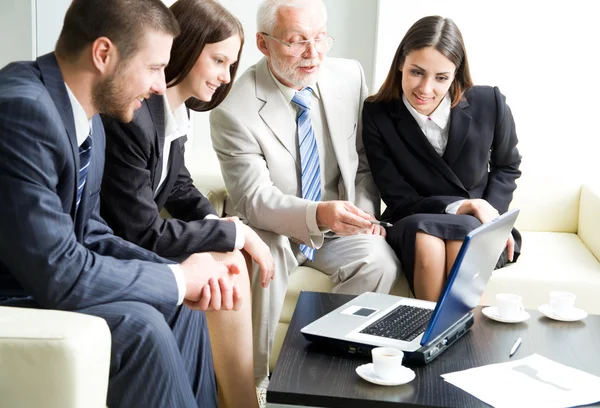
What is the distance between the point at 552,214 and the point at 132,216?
5.80 feet

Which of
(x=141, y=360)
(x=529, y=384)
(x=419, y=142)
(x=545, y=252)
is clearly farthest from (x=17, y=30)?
(x=529, y=384)

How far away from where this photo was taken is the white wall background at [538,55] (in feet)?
12.0

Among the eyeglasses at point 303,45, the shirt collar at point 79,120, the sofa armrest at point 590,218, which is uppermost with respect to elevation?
the eyeglasses at point 303,45

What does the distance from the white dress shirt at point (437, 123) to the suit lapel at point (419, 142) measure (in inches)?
0.8

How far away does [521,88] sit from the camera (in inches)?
147

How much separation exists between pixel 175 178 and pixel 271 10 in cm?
79

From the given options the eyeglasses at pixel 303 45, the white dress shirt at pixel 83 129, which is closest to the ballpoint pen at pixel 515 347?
the white dress shirt at pixel 83 129

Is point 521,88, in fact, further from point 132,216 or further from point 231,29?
point 132,216

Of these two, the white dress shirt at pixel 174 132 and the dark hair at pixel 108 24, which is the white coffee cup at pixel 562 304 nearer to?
the white dress shirt at pixel 174 132

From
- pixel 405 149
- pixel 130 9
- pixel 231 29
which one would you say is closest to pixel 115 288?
pixel 130 9

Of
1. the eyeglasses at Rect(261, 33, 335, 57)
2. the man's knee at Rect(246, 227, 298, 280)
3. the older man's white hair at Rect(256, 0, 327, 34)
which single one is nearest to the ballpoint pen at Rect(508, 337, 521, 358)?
the man's knee at Rect(246, 227, 298, 280)

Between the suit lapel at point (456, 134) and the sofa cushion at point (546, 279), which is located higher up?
the suit lapel at point (456, 134)

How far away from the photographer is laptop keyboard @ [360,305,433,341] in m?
1.88

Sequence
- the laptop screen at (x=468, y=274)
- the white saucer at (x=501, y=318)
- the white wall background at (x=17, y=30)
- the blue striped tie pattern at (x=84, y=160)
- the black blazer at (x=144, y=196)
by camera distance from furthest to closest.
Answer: the white wall background at (x=17, y=30), the black blazer at (x=144, y=196), the white saucer at (x=501, y=318), the blue striped tie pattern at (x=84, y=160), the laptop screen at (x=468, y=274)
